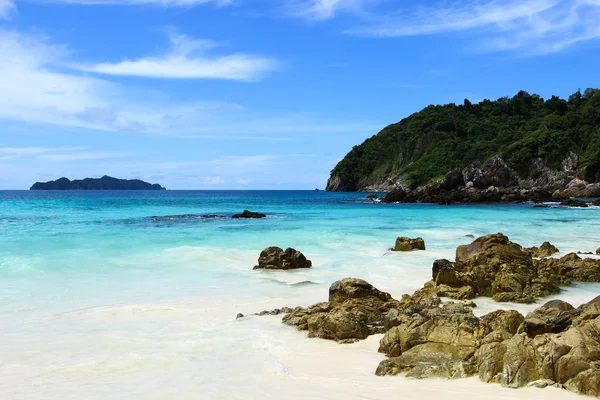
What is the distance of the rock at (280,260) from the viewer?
53.0 feet

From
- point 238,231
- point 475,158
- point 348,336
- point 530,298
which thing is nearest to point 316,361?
point 348,336

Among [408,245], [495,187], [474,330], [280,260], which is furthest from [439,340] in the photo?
[495,187]

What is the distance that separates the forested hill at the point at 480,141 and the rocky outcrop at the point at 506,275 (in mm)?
74479

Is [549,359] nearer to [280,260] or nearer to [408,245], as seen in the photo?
[280,260]

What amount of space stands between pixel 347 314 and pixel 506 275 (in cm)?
497

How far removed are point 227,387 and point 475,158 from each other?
10656 centimetres

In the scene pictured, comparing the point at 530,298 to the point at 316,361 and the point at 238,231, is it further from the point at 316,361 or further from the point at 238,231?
the point at 238,231

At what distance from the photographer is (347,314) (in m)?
8.59

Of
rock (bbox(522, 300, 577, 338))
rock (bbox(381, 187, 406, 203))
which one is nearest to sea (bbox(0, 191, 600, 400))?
rock (bbox(522, 300, 577, 338))

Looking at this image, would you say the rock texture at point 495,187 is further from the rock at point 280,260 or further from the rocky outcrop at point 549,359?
the rocky outcrop at point 549,359

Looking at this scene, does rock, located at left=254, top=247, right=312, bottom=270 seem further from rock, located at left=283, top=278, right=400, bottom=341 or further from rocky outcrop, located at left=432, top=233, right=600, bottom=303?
rock, located at left=283, top=278, right=400, bottom=341

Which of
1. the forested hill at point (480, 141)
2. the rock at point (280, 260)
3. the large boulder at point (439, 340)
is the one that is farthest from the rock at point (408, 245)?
the forested hill at point (480, 141)

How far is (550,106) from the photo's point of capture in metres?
122

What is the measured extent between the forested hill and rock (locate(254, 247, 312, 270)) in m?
76.0
